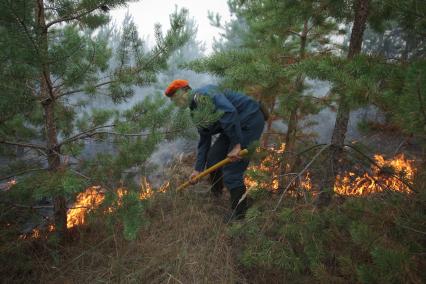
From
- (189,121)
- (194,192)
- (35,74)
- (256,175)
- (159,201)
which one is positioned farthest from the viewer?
(194,192)

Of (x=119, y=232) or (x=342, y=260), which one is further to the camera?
(x=119, y=232)

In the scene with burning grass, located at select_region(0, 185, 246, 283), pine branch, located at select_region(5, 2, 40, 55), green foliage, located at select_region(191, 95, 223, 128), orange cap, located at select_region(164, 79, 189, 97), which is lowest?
burning grass, located at select_region(0, 185, 246, 283)

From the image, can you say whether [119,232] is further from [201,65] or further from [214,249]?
[201,65]

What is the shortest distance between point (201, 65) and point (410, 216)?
234 centimetres

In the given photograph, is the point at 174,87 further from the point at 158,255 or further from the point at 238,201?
the point at 158,255

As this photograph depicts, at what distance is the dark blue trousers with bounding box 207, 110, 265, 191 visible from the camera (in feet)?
11.8

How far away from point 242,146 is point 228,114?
0.63 meters

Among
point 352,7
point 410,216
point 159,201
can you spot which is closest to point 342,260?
point 410,216

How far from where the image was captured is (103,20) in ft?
10.9

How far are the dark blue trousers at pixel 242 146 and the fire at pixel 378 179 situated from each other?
44.7 inches

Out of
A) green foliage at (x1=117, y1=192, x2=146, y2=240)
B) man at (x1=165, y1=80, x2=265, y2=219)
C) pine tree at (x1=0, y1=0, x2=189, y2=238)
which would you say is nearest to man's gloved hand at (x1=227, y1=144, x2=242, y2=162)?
man at (x1=165, y1=80, x2=265, y2=219)

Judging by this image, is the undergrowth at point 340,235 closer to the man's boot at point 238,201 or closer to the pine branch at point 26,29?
the man's boot at point 238,201

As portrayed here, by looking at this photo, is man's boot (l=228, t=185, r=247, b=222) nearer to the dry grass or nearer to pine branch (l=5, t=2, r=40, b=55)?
the dry grass

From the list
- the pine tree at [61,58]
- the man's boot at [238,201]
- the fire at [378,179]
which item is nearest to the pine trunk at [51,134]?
the pine tree at [61,58]
